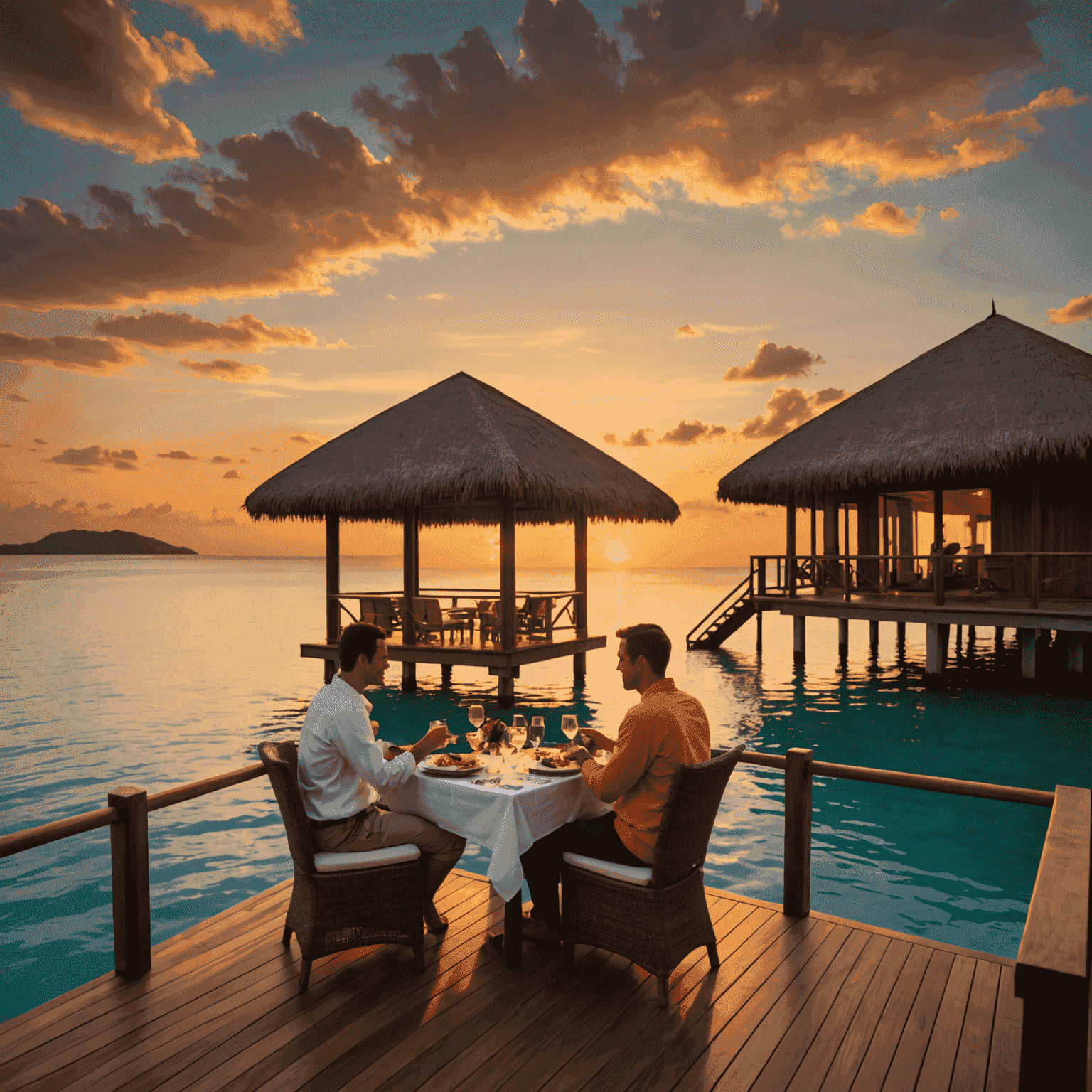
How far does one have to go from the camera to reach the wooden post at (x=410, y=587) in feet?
42.9

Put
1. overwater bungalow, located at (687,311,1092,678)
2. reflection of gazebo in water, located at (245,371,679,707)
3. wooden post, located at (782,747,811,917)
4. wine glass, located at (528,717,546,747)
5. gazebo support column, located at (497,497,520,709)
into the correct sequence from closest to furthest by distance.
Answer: wooden post, located at (782,747,811,917)
wine glass, located at (528,717,546,747)
gazebo support column, located at (497,497,520,709)
reflection of gazebo in water, located at (245,371,679,707)
overwater bungalow, located at (687,311,1092,678)

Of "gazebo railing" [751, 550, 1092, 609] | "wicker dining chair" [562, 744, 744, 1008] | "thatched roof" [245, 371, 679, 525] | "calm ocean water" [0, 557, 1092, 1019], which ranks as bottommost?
"calm ocean water" [0, 557, 1092, 1019]

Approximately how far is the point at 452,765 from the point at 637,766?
97 centimetres

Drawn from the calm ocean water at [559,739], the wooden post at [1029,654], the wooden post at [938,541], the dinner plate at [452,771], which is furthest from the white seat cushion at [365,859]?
the wooden post at [1029,654]

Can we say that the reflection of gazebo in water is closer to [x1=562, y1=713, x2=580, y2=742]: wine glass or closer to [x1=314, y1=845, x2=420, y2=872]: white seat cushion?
[x1=562, y1=713, x2=580, y2=742]: wine glass

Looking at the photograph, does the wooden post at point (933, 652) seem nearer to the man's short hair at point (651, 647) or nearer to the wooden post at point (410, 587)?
the wooden post at point (410, 587)

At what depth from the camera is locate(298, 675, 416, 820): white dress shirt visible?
129 inches

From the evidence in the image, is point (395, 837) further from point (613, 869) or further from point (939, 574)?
point (939, 574)

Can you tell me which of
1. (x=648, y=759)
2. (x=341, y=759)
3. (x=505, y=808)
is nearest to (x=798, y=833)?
(x=648, y=759)

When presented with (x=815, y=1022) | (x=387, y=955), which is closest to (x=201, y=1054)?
(x=387, y=955)

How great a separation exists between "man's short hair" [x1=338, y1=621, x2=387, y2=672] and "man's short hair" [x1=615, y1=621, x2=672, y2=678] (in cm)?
112

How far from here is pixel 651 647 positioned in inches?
129

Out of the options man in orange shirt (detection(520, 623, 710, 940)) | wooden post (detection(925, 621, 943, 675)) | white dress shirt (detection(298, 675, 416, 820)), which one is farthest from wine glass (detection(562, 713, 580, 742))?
wooden post (detection(925, 621, 943, 675))

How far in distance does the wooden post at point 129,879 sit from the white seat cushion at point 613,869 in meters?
1.87
